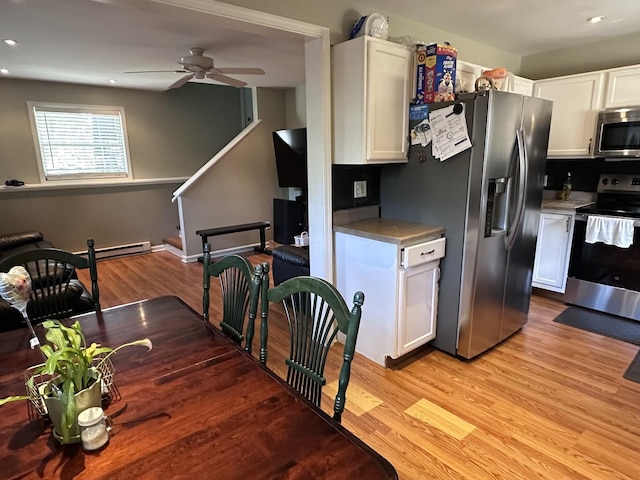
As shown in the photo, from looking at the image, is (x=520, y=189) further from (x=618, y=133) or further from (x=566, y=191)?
(x=566, y=191)

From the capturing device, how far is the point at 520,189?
2.51 metres

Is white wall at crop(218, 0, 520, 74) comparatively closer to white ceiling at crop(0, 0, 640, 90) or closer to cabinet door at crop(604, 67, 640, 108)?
white ceiling at crop(0, 0, 640, 90)

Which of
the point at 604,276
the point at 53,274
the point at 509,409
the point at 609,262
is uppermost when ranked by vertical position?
the point at 53,274

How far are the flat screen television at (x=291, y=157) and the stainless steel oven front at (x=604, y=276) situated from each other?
303 centimetres

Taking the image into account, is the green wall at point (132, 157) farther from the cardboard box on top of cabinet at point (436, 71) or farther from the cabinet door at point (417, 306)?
the cabinet door at point (417, 306)

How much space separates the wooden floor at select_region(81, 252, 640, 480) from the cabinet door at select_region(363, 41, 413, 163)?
4.77ft

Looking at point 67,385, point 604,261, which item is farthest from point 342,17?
point 604,261

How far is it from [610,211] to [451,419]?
2.30m

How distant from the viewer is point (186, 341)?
1426 mm

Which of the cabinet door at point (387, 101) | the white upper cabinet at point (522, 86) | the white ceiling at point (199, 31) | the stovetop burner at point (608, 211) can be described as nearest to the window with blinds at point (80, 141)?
the white ceiling at point (199, 31)

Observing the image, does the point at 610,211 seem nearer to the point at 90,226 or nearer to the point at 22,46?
the point at 22,46

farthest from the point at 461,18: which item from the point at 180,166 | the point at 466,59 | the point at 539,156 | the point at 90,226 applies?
the point at 90,226

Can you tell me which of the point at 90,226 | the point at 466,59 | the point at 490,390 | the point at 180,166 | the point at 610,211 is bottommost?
the point at 490,390

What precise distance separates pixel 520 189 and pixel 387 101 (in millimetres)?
1061
